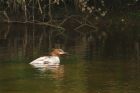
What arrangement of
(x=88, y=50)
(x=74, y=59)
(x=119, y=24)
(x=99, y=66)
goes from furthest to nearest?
(x=119, y=24)
(x=88, y=50)
(x=74, y=59)
(x=99, y=66)

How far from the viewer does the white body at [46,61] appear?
1834 cm

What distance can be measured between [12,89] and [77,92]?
4.62 feet

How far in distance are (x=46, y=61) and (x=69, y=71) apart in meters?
1.60

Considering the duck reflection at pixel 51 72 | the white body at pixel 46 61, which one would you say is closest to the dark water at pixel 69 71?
the duck reflection at pixel 51 72

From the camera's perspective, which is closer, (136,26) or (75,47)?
(75,47)

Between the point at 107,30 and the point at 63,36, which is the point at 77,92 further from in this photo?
the point at 107,30

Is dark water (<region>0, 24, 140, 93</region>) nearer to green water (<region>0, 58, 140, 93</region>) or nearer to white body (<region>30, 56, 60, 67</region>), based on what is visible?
green water (<region>0, 58, 140, 93</region>)

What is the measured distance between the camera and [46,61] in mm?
18734

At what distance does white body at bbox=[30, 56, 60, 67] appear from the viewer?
18344mm

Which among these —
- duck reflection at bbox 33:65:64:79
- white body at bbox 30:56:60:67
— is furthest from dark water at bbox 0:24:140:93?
white body at bbox 30:56:60:67

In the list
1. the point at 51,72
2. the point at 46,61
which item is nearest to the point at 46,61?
the point at 46,61

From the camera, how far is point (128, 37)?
25469 millimetres

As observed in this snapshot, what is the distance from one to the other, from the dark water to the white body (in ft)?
0.66

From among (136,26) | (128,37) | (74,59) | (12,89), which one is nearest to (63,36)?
(128,37)
